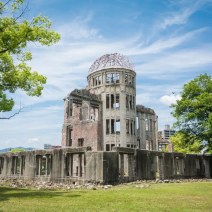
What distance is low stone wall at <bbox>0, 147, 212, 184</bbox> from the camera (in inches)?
788

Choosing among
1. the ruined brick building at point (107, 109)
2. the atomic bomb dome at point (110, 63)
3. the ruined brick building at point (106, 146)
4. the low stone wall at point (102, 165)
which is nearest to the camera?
the low stone wall at point (102, 165)

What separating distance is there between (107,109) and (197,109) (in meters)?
13.9

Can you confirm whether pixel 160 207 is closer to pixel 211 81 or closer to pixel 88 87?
pixel 211 81

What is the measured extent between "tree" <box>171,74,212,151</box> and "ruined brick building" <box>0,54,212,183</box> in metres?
2.44

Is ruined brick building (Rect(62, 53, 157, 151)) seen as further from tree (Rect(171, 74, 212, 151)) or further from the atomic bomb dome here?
tree (Rect(171, 74, 212, 151))

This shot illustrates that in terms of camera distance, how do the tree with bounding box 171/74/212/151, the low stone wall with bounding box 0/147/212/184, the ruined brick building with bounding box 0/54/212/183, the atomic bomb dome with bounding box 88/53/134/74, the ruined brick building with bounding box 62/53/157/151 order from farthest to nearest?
the atomic bomb dome with bounding box 88/53/134/74 → the ruined brick building with bounding box 62/53/157/151 → the tree with bounding box 171/74/212/151 → the ruined brick building with bounding box 0/54/212/183 → the low stone wall with bounding box 0/147/212/184

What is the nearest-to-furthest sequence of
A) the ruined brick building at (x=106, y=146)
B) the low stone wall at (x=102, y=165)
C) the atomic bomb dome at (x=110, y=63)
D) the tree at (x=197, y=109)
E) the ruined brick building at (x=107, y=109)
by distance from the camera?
the low stone wall at (x=102, y=165), the ruined brick building at (x=106, y=146), the tree at (x=197, y=109), the ruined brick building at (x=107, y=109), the atomic bomb dome at (x=110, y=63)

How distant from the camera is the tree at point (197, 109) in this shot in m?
28.1

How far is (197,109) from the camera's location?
93.6ft

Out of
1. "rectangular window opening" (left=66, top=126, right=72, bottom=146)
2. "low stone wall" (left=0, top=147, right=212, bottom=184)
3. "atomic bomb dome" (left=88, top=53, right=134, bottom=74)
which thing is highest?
"atomic bomb dome" (left=88, top=53, right=134, bottom=74)

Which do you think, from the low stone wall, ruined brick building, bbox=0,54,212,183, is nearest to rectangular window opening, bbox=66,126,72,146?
ruined brick building, bbox=0,54,212,183

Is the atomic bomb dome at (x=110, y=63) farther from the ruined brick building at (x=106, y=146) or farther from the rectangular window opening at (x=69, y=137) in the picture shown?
the rectangular window opening at (x=69, y=137)

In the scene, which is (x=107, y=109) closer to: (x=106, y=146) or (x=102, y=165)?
(x=106, y=146)

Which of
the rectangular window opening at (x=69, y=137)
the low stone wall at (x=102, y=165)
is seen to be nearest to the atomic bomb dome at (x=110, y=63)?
the rectangular window opening at (x=69, y=137)
